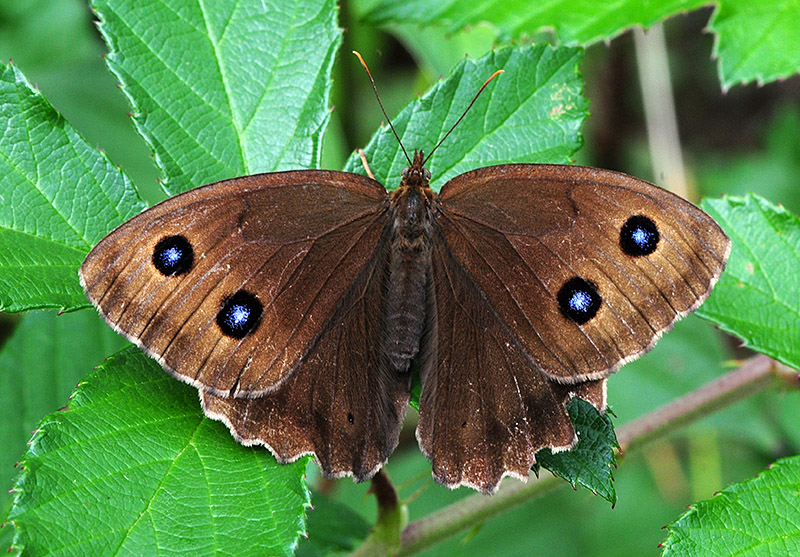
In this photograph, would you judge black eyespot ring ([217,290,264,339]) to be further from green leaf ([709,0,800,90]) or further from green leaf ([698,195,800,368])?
green leaf ([709,0,800,90])

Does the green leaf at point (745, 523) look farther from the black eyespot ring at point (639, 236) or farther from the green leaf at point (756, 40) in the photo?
the green leaf at point (756, 40)

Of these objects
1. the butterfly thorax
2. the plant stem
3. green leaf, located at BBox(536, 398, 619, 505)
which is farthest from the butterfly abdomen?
the plant stem

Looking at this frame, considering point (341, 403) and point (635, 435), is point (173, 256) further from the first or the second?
point (635, 435)

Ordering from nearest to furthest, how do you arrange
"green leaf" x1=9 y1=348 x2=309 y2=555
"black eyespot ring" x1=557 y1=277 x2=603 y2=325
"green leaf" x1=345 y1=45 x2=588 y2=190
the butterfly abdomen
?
"green leaf" x1=9 y1=348 x2=309 y2=555 → "black eyespot ring" x1=557 y1=277 x2=603 y2=325 → the butterfly abdomen → "green leaf" x1=345 y1=45 x2=588 y2=190

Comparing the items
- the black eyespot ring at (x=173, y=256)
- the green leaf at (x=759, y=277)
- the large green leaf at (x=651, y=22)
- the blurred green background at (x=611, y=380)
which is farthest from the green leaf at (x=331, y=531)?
the large green leaf at (x=651, y=22)

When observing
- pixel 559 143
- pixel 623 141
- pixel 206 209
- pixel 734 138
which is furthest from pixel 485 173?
pixel 734 138

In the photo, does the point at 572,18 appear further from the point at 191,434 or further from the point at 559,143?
the point at 191,434
